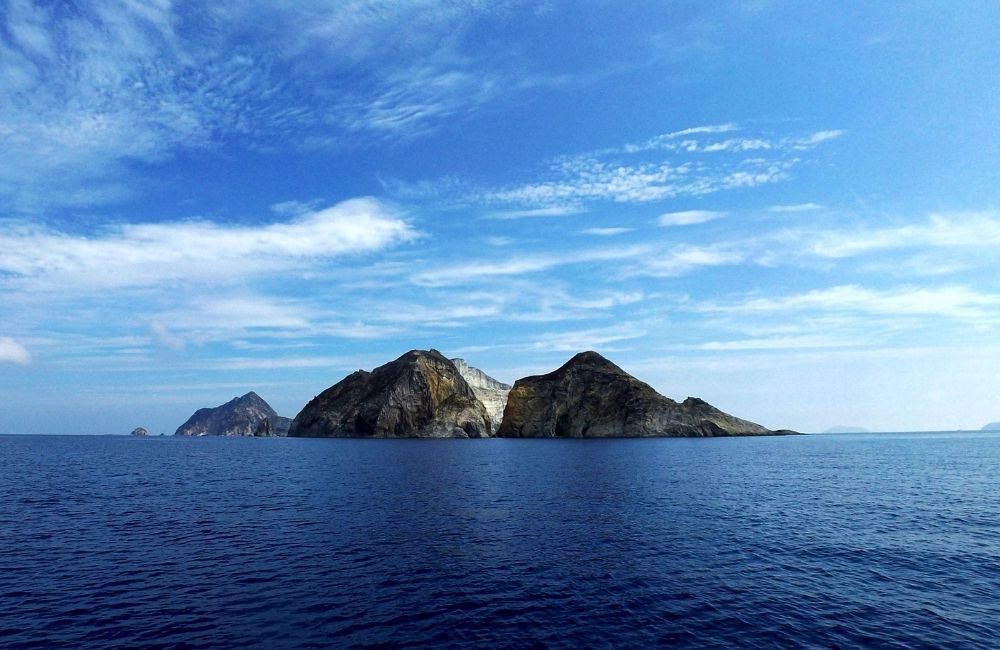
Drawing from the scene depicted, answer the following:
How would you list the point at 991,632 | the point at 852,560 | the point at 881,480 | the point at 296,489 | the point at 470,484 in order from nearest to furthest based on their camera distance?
the point at 991,632
the point at 852,560
the point at 296,489
the point at 470,484
the point at 881,480

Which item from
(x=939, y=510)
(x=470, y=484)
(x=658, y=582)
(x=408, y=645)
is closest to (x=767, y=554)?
(x=658, y=582)

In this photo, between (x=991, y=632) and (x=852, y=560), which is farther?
(x=852, y=560)

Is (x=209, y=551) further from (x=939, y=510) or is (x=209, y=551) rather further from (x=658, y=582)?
(x=939, y=510)

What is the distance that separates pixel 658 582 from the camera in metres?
28.9

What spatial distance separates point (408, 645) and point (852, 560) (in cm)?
2850

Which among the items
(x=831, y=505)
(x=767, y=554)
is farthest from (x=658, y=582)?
(x=831, y=505)

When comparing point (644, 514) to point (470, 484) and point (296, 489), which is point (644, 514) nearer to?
point (470, 484)

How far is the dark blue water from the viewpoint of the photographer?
73.8ft

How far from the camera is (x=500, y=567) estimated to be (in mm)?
31781

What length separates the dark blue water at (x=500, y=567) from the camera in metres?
22.5

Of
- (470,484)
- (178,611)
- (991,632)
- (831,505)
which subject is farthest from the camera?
(470,484)

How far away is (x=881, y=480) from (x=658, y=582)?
223 ft

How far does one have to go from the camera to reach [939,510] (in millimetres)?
50719

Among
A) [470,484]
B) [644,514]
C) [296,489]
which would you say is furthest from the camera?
[470,484]
